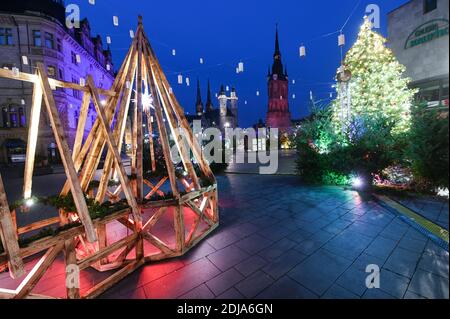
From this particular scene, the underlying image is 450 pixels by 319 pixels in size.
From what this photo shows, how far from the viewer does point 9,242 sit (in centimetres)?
238

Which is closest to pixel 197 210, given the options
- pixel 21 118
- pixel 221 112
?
pixel 21 118

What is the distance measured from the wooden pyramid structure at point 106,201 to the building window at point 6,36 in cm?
2550

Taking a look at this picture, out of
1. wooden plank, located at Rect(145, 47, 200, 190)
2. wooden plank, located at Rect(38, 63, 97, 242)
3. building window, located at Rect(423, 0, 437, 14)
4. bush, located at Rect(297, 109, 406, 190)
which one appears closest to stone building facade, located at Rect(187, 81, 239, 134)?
bush, located at Rect(297, 109, 406, 190)

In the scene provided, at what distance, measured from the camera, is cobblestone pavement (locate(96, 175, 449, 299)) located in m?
3.11

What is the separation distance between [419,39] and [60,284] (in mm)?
17071

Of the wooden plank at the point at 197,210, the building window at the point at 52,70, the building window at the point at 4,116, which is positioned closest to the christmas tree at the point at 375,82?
the wooden plank at the point at 197,210

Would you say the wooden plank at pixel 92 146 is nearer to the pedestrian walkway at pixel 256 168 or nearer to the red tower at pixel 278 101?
the pedestrian walkway at pixel 256 168

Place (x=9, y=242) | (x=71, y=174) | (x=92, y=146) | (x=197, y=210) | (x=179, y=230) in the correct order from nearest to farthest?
(x=9, y=242) < (x=71, y=174) < (x=179, y=230) < (x=92, y=146) < (x=197, y=210)

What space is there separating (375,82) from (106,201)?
12054 mm

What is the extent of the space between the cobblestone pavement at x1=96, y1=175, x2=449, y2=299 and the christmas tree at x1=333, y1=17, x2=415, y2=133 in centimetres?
575

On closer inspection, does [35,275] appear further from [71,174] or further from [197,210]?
[197,210]

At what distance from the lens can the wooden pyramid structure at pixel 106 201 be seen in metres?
2.73

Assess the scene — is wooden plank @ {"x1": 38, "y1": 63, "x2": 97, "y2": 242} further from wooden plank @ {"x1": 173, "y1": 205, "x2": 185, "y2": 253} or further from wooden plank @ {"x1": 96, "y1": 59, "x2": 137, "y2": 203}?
wooden plank @ {"x1": 173, "y1": 205, "x2": 185, "y2": 253}
